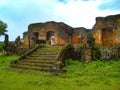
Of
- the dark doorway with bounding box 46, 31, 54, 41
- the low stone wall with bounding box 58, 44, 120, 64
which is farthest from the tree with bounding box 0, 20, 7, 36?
the low stone wall with bounding box 58, 44, 120, 64

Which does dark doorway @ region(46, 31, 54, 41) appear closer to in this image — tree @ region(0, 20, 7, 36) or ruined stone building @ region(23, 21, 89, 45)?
ruined stone building @ region(23, 21, 89, 45)

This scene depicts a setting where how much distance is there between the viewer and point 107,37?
26688 mm

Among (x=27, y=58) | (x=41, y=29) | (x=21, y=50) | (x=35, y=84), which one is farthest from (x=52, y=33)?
(x=35, y=84)

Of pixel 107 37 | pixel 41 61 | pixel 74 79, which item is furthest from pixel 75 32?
pixel 74 79

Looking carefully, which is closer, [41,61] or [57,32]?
[41,61]

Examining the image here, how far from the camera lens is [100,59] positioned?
1969 centimetres

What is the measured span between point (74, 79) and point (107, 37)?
14.1 m

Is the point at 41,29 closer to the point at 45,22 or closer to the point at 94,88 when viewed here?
the point at 45,22

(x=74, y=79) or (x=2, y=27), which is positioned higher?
(x=2, y=27)

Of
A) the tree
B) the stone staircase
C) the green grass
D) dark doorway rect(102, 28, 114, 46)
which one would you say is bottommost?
the green grass

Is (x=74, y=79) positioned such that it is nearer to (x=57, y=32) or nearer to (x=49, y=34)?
(x=57, y=32)

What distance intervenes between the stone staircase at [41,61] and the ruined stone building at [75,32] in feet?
16.5

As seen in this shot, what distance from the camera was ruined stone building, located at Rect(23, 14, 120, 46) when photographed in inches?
1033

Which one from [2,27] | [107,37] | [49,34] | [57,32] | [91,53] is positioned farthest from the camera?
[2,27]
